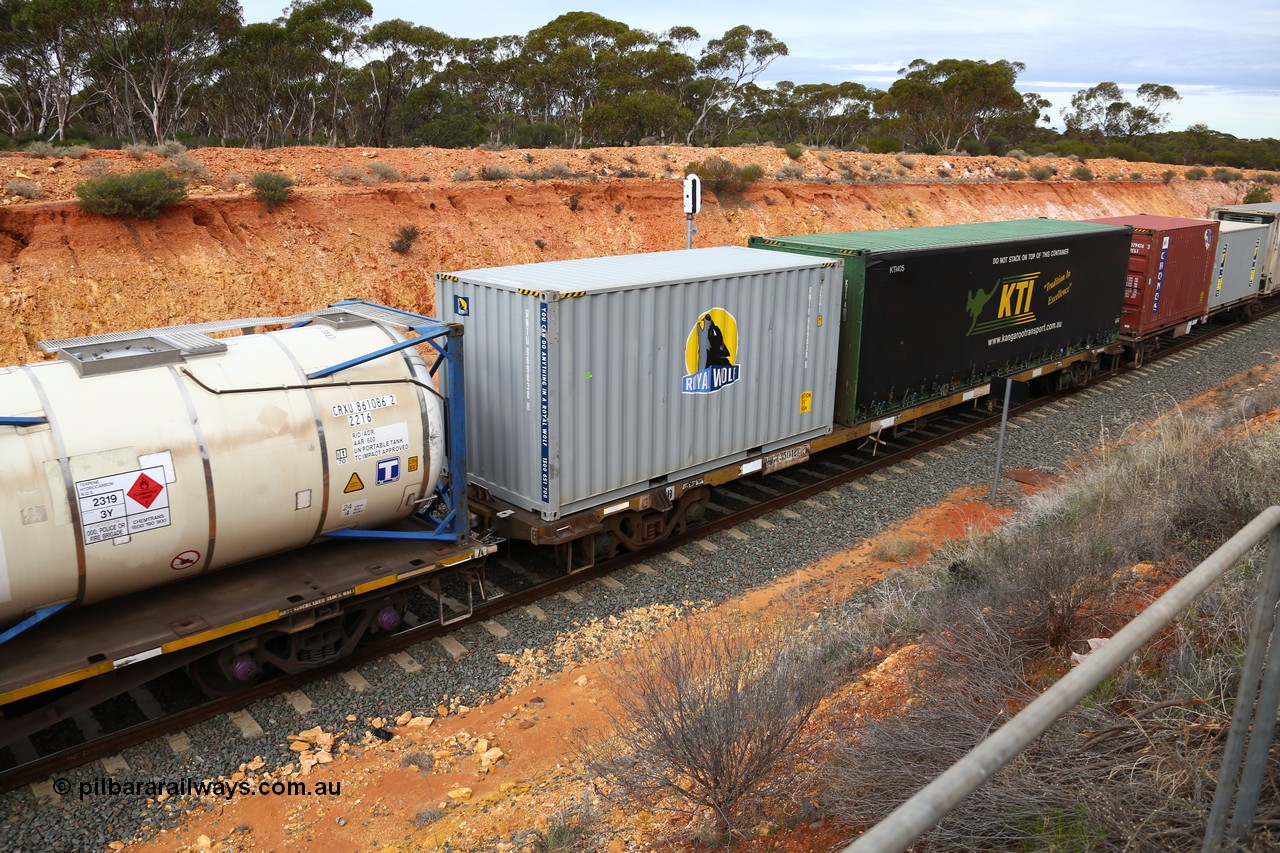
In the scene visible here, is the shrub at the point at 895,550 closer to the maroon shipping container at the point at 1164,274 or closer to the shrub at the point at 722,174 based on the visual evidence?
the maroon shipping container at the point at 1164,274

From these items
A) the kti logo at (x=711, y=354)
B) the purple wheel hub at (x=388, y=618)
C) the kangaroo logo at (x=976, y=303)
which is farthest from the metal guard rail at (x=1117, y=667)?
the kangaroo logo at (x=976, y=303)

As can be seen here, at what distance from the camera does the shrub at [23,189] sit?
1917 centimetres

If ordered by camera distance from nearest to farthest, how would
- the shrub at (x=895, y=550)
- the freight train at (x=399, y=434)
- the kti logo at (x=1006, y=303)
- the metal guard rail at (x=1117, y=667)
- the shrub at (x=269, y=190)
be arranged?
the metal guard rail at (x=1117, y=667)
the freight train at (x=399, y=434)
the shrub at (x=895, y=550)
the kti logo at (x=1006, y=303)
the shrub at (x=269, y=190)

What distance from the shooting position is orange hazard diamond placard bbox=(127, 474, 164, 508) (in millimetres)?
6770

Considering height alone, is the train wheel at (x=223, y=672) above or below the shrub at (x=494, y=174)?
below

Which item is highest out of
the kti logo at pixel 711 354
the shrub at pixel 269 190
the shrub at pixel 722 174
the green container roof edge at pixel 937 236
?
the shrub at pixel 722 174

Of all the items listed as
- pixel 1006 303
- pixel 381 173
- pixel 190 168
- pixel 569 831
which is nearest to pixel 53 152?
pixel 190 168

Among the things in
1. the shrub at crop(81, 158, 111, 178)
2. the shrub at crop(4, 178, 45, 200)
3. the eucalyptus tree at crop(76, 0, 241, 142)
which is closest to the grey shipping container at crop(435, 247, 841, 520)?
the shrub at crop(4, 178, 45, 200)

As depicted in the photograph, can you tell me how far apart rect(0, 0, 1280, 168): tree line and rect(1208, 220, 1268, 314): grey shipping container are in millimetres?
26499

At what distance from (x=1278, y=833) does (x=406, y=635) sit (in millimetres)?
7330

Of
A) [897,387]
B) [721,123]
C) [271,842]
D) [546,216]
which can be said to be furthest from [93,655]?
[721,123]

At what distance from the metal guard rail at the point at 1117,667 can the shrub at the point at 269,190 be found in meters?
22.1

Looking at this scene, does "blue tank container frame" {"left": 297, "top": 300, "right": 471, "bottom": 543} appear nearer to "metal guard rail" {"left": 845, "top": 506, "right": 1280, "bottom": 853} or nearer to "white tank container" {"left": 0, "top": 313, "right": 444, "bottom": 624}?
"white tank container" {"left": 0, "top": 313, "right": 444, "bottom": 624}

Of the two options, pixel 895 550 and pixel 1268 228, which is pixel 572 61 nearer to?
pixel 1268 228
